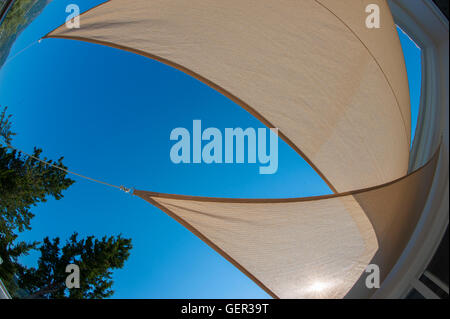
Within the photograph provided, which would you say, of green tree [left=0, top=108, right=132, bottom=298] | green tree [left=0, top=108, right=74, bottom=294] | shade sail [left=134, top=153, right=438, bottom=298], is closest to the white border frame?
shade sail [left=134, top=153, right=438, bottom=298]

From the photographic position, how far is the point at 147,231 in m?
8.22

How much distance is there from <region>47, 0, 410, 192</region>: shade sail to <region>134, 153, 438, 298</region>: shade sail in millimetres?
893

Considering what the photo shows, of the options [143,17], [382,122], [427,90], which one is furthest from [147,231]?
[427,90]

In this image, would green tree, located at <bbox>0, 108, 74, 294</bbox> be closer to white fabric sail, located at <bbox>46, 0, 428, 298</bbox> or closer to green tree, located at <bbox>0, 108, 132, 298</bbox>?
green tree, located at <bbox>0, 108, 132, 298</bbox>

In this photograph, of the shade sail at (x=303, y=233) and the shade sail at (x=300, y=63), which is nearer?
the shade sail at (x=303, y=233)

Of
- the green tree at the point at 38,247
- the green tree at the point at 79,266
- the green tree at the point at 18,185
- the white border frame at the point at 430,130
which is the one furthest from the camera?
the green tree at the point at 18,185

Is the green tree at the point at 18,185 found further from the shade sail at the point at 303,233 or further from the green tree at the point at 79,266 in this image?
the shade sail at the point at 303,233

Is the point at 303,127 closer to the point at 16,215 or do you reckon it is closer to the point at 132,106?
the point at 16,215

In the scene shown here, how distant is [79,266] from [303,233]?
14.8 feet


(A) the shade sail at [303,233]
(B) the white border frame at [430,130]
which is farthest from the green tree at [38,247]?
(B) the white border frame at [430,130]

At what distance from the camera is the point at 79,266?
5.15 metres

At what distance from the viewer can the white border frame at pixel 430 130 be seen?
1.64 meters

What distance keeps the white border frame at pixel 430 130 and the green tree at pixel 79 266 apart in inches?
175

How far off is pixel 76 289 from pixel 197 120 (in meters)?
4.89
